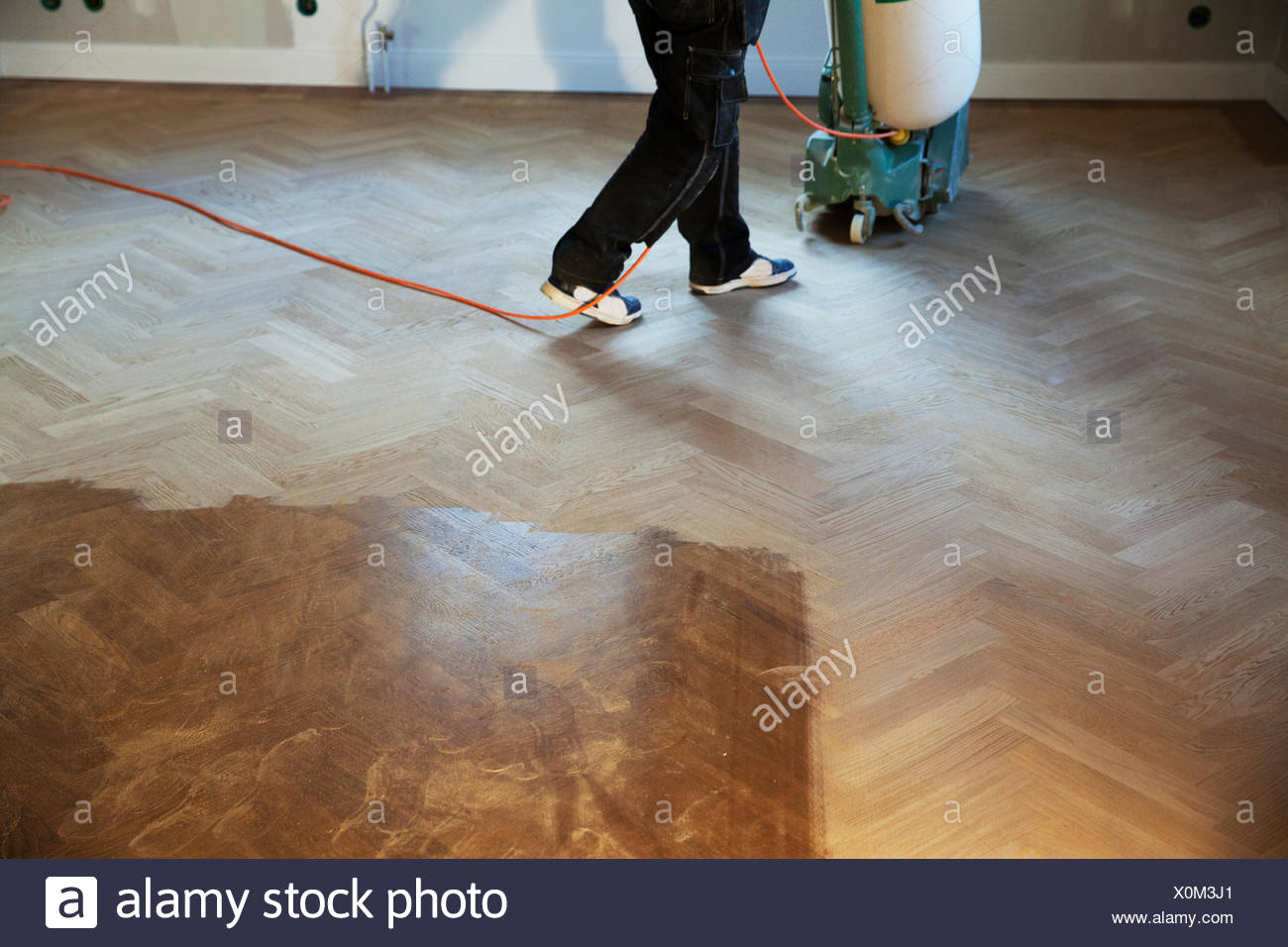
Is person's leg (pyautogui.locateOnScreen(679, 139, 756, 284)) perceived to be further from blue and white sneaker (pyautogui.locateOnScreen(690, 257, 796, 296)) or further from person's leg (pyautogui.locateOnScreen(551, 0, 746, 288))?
person's leg (pyautogui.locateOnScreen(551, 0, 746, 288))

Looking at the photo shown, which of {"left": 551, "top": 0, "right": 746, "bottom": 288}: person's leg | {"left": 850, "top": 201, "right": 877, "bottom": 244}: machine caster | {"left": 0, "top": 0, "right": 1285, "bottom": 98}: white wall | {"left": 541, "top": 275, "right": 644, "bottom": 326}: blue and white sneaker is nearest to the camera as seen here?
{"left": 551, "top": 0, "right": 746, "bottom": 288}: person's leg

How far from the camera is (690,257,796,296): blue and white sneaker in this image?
313 cm

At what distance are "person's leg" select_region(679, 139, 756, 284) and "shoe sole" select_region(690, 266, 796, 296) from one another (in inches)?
0.6

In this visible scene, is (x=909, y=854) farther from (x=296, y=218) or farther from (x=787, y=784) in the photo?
(x=296, y=218)

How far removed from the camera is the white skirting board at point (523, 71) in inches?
173

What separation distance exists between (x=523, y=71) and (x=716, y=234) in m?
1.96

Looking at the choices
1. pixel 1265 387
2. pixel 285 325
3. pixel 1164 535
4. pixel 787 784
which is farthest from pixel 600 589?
pixel 1265 387

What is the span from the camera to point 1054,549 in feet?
7.09

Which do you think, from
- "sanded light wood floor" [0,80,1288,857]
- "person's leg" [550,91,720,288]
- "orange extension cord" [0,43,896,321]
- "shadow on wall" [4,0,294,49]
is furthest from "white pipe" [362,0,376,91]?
"person's leg" [550,91,720,288]

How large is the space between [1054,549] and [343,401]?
155 cm

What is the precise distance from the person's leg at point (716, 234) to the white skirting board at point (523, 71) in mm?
1653

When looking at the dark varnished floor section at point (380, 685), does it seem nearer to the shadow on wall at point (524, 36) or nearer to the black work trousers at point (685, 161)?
the black work trousers at point (685, 161)

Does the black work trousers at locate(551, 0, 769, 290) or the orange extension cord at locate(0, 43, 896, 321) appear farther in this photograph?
the orange extension cord at locate(0, 43, 896, 321)

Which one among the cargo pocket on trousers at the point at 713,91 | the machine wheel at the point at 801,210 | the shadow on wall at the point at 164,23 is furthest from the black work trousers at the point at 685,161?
the shadow on wall at the point at 164,23
